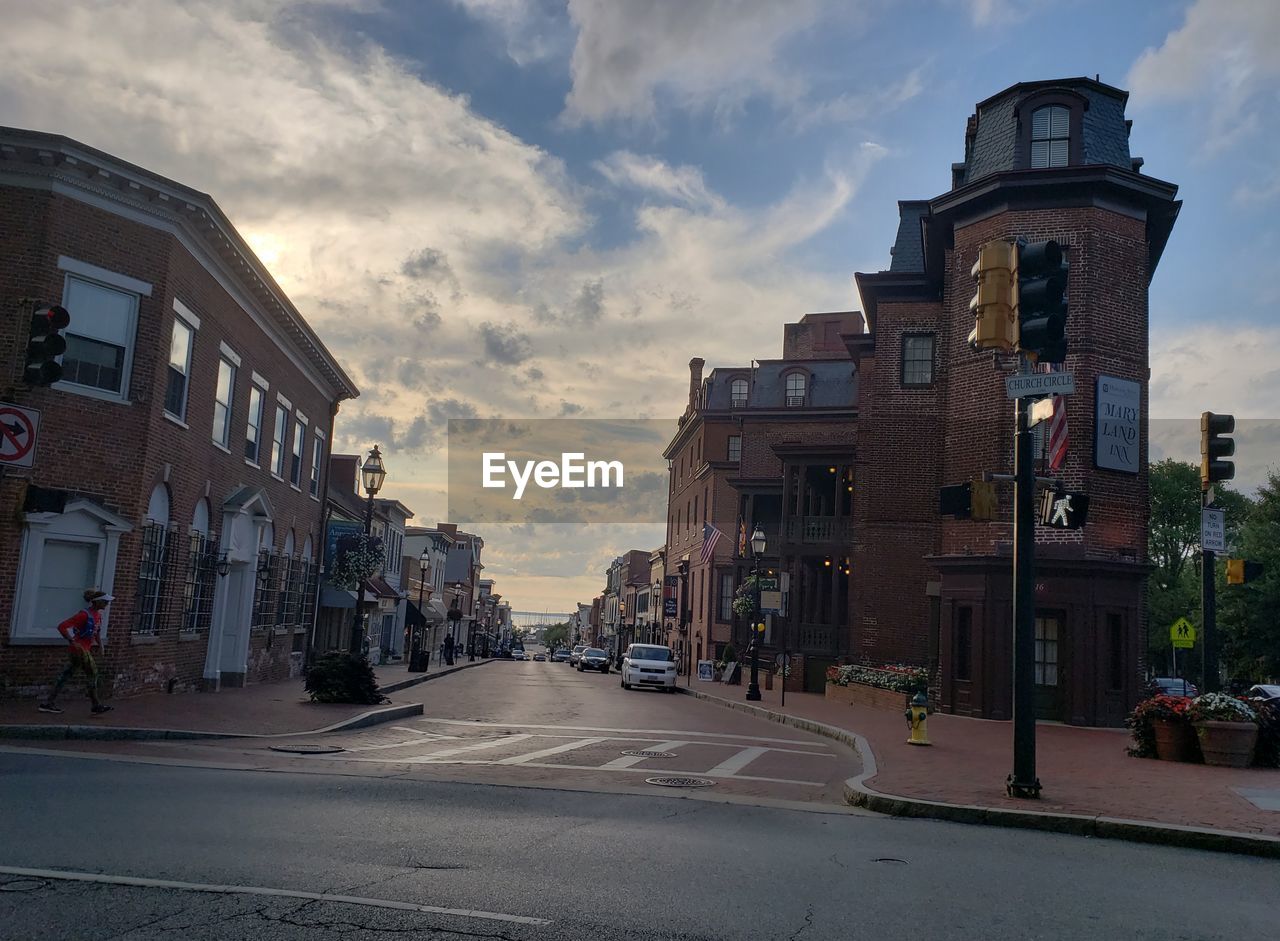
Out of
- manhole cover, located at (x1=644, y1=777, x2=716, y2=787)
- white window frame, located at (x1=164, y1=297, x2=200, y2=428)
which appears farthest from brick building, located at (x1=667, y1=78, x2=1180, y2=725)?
white window frame, located at (x1=164, y1=297, x2=200, y2=428)

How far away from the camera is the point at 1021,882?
24.2 ft

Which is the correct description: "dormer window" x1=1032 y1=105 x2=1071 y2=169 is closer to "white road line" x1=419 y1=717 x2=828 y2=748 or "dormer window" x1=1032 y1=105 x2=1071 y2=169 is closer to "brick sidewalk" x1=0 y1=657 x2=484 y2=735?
"white road line" x1=419 y1=717 x2=828 y2=748

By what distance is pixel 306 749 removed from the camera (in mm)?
13555

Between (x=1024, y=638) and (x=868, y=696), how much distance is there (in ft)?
53.8

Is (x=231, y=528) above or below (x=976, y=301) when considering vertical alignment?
below

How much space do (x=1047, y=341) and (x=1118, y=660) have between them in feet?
50.3

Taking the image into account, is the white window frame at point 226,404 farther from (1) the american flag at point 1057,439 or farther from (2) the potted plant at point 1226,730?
(2) the potted plant at point 1226,730

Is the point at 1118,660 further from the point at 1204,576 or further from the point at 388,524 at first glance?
the point at 388,524

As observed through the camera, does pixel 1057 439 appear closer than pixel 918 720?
Yes

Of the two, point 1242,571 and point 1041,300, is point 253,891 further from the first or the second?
point 1242,571

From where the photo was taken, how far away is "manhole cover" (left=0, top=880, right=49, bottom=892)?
19.3ft

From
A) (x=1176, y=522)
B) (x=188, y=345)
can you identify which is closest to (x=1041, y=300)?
(x=188, y=345)

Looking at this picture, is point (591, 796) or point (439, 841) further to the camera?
point (591, 796)

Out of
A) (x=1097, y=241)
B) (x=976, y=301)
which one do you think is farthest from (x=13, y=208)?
(x=1097, y=241)
